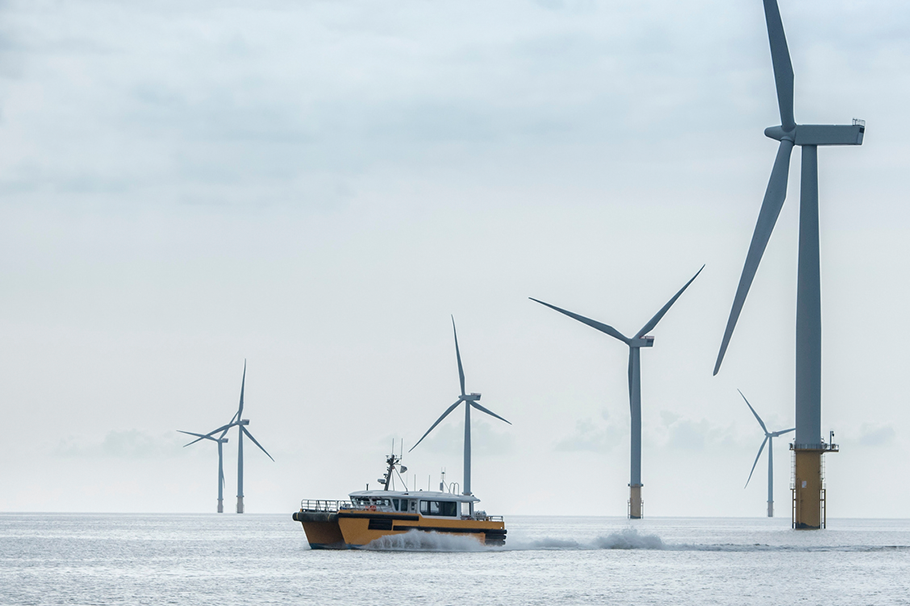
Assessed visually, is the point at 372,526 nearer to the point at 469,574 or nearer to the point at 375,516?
the point at 375,516

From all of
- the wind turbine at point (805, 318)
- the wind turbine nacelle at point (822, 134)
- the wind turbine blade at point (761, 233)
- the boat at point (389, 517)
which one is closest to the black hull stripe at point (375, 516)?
the boat at point (389, 517)

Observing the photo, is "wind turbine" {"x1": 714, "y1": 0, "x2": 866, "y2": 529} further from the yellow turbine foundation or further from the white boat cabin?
the white boat cabin

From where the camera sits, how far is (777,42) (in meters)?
122

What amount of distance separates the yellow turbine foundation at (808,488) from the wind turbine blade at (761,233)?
2313 cm

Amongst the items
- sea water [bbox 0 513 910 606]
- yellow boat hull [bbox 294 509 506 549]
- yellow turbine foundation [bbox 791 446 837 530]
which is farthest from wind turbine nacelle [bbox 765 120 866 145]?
yellow boat hull [bbox 294 509 506 549]

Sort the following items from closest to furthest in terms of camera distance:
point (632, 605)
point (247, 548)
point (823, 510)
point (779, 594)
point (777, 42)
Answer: point (632, 605), point (779, 594), point (777, 42), point (823, 510), point (247, 548)

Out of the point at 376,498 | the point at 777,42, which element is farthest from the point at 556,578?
the point at 777,42

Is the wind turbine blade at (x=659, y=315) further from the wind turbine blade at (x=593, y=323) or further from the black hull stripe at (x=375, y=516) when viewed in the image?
the black hull stripe at (x=375, y=516)

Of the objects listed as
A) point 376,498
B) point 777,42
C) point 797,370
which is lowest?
point 376,498

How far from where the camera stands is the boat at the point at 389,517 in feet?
351

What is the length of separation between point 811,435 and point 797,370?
252 inches

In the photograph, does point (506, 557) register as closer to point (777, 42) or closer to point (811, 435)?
point (811, 435)

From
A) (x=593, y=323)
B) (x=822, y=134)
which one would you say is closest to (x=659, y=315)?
(x=593, y=323)

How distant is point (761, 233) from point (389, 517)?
134 feet
